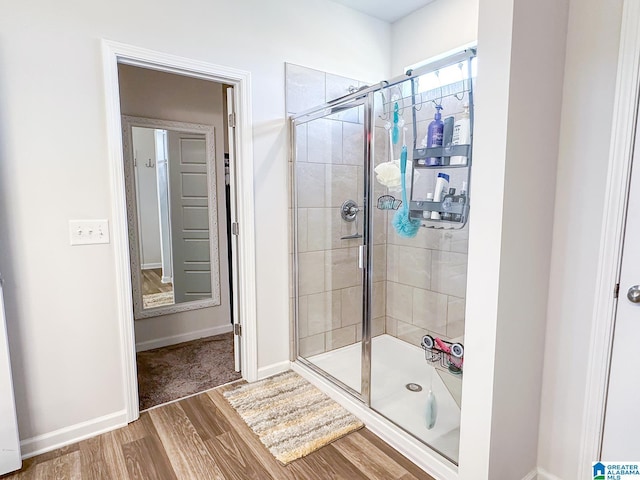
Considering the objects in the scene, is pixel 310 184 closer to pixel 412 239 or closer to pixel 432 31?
pixel 412 239

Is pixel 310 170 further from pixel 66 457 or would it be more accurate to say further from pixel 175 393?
pixel 66 457

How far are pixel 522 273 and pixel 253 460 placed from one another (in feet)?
5.07

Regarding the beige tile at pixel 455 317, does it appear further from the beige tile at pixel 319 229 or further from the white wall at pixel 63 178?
the white wall at pixel 63 178

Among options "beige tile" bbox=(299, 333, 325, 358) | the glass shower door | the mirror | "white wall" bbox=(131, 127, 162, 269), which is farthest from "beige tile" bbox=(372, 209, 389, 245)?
"white wall" bbox=(131, 127, 162, 269)

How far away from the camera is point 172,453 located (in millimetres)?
1827

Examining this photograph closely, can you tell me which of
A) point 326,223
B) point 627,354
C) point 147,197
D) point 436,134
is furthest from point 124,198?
point 627,354

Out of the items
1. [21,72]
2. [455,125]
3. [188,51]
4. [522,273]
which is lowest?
[522,273]

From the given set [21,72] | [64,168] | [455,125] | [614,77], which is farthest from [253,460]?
[614,77]

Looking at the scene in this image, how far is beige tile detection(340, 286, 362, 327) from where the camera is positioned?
8.24ft

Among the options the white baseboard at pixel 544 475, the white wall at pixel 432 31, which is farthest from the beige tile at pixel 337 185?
the white baseboard at pixel 544 475

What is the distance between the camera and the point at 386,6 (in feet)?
9.00

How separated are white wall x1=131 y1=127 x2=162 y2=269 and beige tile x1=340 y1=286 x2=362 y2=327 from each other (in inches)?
66.7

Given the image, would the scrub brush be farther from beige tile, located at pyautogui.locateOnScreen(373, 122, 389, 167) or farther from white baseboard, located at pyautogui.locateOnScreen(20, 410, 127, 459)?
white baseboard, located at pyautogui.locateOnScreen(20, 410, 127, 459)

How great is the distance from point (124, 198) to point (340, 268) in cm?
153
